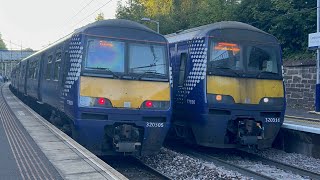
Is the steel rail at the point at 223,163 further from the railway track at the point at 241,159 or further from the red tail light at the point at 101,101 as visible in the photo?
the red tail light at the point at 101,101

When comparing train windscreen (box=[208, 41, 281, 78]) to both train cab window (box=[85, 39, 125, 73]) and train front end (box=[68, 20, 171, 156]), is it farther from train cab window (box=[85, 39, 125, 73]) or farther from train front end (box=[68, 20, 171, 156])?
train cab window (box=[85, 39, 125, 73])

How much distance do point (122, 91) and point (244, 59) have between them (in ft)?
10.7

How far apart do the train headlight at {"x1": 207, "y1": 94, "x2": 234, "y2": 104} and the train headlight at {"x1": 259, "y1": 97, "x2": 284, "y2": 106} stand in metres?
0.82

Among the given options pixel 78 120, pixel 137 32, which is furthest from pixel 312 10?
pixel 78 120

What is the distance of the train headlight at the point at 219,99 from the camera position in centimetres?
1052

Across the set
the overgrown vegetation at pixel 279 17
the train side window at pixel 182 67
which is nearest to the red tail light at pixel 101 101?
the train side window at pixel 182 67

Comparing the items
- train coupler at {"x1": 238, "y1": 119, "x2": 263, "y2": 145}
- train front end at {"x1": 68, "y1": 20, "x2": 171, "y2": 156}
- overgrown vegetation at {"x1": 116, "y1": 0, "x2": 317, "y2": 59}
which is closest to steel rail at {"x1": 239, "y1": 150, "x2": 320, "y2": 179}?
train coupler at {"x1": 238, "y1": 119, "x2": 263, "y2": 145}

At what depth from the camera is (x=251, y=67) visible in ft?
36.2

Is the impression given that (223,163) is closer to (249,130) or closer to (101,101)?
→ (249,130)

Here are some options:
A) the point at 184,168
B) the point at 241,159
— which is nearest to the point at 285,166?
the point at 241,159

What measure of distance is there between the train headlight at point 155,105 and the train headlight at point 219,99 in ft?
3.78

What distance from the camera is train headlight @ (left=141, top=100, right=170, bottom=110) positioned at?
31.7 ft

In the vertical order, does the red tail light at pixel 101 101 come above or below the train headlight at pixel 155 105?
above

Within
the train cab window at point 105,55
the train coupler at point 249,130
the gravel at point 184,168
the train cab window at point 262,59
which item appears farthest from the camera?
the train cab window at point 262,59
